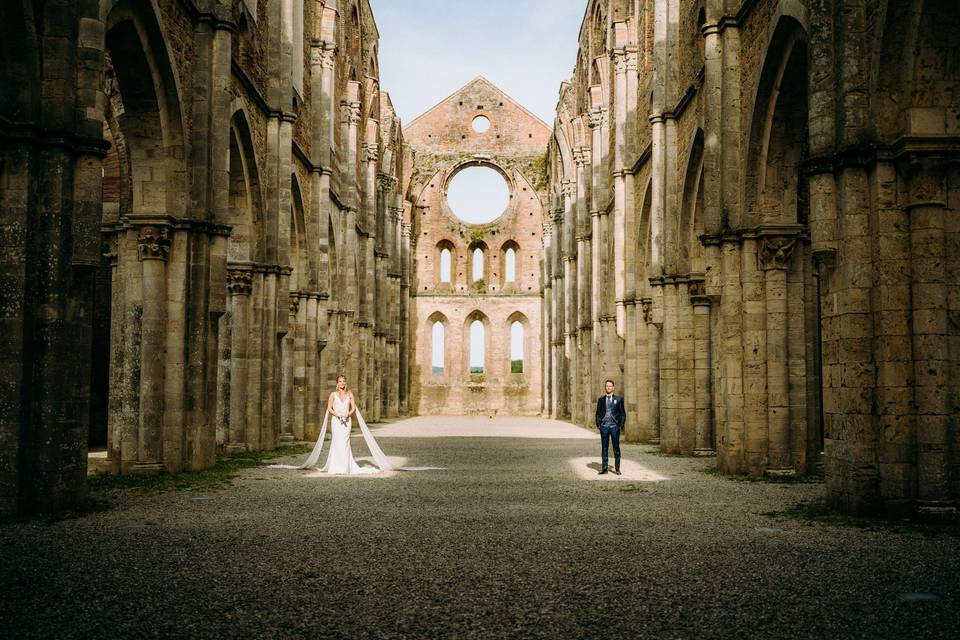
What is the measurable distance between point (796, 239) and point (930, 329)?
474 centimetres

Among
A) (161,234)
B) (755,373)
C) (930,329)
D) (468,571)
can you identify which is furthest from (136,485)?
(930,329)

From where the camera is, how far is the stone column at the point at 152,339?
39.4 feet

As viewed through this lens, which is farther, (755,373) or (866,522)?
(755,373)

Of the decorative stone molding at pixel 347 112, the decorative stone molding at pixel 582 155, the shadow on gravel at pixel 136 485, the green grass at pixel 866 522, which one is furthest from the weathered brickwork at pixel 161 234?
the decorative stone molding at pixel 582 155

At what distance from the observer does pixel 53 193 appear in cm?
806

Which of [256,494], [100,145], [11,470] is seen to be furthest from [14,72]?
[256,494]

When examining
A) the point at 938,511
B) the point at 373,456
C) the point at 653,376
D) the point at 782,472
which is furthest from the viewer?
the point at 653,376

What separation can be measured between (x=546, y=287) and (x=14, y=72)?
34.8 m

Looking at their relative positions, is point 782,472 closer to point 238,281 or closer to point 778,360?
point 778,360

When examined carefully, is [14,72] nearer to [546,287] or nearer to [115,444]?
[115,444]

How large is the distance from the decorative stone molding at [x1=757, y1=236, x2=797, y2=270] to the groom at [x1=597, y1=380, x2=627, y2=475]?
280 centimetres

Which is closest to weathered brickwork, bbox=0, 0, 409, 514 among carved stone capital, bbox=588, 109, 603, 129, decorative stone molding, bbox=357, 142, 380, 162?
decorative stone molding, bbox=357, 142, 380, 162

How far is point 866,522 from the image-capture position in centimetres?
780

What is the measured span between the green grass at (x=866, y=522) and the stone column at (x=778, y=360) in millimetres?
3303
